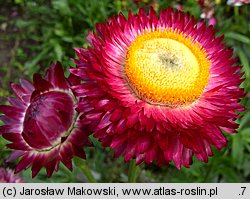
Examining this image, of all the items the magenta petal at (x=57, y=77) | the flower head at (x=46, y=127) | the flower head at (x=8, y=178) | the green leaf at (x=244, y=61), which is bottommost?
the flower head at (x=8, y=178)

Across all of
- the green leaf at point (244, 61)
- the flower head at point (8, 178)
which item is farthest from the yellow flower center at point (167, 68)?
the green leaf at point (244, 61)

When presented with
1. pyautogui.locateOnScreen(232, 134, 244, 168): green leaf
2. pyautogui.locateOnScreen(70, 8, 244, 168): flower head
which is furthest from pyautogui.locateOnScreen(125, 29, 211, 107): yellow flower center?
pyautogui.locateOnScreen(232, 134, 244, 168): green leaf

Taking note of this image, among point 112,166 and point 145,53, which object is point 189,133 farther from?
point 112,166

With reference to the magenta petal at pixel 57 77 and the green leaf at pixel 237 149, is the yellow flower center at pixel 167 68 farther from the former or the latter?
the green leaf at pixel 237 149

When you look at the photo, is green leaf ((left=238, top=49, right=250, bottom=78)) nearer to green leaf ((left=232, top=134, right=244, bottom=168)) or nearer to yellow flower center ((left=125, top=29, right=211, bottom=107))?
green leaf ((left=232, top=134, right=244, bottom=168))

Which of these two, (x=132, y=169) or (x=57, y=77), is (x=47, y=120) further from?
(x=132, y=169)

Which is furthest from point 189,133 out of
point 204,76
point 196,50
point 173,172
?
point 173,172
